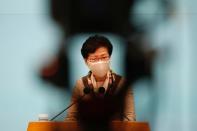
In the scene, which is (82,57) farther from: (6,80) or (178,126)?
(178,126)

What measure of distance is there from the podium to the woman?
0.47 metres

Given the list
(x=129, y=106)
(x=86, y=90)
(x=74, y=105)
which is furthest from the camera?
(x=129, y=106)

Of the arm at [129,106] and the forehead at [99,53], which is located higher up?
the forehead at [99,53]

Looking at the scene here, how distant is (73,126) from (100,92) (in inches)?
25.5

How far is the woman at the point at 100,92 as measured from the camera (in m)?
3.02

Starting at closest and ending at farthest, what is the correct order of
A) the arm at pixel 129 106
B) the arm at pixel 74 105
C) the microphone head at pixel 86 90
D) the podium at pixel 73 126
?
the podium at pixel 73 126
the microphone head at pixel 86 90
the arm at pixel 74 105
the arm at pixel 129 106

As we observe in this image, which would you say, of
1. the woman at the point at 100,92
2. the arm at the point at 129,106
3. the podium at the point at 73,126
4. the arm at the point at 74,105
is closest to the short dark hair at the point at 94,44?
the woman at the point at 100,92

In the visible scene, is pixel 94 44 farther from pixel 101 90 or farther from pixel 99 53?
pixel 101 90

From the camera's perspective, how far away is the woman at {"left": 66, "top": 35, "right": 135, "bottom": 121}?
3.02 m

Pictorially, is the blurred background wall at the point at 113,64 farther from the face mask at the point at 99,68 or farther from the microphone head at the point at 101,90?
the microphone head at the point at 101,90

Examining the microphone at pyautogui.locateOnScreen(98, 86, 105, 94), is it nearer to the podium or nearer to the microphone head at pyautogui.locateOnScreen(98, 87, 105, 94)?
the microphone head at pyautogui.locateOnScreen(98, 87, 105, 94)

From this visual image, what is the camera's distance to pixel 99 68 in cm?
321

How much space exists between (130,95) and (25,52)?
2.68 ft

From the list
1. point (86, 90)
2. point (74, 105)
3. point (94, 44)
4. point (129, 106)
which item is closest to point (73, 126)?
point (86, 90)
